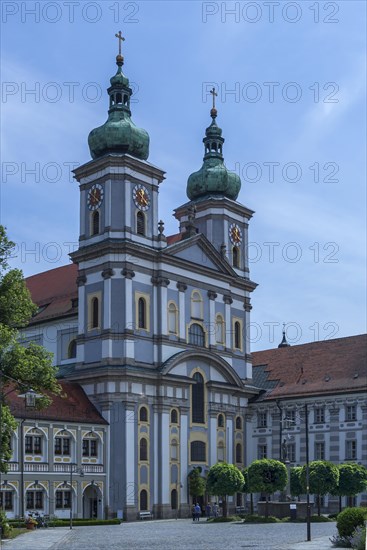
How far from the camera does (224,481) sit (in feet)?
189

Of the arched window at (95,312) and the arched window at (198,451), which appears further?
the arched window at (198,451)

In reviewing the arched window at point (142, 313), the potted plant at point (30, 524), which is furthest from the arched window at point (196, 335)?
the potted plant at point (30, 524)

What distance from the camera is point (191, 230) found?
72.2 metres

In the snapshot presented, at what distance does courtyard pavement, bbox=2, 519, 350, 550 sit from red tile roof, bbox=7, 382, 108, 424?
1227 centimetres

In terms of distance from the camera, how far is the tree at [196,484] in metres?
Result: 66.3

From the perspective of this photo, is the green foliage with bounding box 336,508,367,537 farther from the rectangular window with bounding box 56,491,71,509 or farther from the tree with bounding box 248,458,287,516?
the rectangular window with bounding box 56,491,71,509

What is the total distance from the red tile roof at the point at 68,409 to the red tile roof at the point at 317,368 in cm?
1863

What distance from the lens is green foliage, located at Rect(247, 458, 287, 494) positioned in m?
55.8

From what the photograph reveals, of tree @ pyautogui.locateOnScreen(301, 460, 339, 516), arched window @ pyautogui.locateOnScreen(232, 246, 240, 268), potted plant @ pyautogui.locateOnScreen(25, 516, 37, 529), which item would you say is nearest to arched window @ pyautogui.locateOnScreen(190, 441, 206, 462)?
tree @ pyautogui.locateOnScreen(301, 460, 339, 516)

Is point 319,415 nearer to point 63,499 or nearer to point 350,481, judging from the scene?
point 350,481

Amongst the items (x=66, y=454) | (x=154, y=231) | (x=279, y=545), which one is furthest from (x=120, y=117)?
(x=279, y=545)

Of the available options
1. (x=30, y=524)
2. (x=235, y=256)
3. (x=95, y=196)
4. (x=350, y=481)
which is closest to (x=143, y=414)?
(x=350, y=481)

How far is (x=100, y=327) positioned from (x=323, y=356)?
22.0m

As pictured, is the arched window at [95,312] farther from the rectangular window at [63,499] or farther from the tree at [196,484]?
the tree at [196,484]
